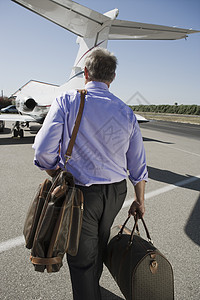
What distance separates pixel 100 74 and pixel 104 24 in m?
7.09

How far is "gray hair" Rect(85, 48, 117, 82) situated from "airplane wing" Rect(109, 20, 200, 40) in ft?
25.2

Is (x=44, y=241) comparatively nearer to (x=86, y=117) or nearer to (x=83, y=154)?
(x=83, y=154)

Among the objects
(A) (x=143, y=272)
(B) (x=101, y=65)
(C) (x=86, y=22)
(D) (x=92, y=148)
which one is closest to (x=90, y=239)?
(A) (x=143, y=272)

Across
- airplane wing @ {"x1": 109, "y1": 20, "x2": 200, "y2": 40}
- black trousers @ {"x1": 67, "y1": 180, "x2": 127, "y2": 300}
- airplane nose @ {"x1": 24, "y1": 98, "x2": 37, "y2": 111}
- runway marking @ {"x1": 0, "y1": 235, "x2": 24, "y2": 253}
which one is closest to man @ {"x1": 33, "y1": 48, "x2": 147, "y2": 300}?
black trousers @ {"x1": 67, "y1": 180, "x2": 127, "y2": 300}

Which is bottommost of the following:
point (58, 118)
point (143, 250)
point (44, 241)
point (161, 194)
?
point (161, 194)

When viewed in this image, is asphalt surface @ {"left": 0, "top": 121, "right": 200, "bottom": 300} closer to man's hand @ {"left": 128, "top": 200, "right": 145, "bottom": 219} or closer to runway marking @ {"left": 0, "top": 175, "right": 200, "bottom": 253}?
runway marking @ {"left": 0, "top": 175, "right": 200, "bottom": 253}

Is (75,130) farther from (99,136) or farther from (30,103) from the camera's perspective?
(30,103)

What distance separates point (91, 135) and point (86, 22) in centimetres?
726

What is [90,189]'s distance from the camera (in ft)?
4.61

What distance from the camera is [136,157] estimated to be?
160 centimetres

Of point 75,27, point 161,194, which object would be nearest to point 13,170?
point 161,194

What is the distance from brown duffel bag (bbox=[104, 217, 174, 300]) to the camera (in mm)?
1425

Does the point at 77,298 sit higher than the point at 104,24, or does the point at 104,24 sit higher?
the point at 104,24

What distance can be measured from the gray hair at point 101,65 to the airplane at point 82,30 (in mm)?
5971
